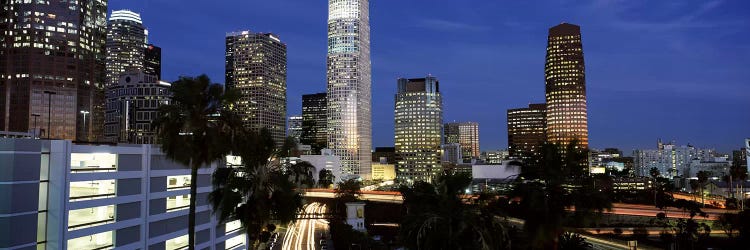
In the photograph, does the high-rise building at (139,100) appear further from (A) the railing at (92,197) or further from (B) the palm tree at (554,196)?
(B) the palm tree at (554,196)

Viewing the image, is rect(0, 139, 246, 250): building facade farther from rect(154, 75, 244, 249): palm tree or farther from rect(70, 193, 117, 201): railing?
rect(154, 75, 244, 249): palm tree

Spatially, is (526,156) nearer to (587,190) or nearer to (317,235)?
(587,190)

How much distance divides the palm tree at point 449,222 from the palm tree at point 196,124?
11.7m

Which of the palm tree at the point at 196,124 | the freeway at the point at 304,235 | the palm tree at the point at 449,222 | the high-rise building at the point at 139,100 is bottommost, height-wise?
the freeway at the point at 304,235

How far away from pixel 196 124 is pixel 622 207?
82.8 m

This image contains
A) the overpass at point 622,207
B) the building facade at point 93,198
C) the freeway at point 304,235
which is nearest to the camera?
the building facade at point 93,198

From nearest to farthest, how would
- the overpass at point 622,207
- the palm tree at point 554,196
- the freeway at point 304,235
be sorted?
the palm tree at point 554,196, the freeway at point 304,235, the overpass at point 622,207

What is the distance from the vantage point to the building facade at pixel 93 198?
32.8 meters

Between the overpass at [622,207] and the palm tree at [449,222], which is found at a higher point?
the palm tree at [449,222]

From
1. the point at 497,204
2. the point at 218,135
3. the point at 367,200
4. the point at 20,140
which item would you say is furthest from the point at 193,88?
the point at 367,200

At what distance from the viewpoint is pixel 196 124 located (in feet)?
105

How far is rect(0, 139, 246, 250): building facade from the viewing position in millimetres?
32812

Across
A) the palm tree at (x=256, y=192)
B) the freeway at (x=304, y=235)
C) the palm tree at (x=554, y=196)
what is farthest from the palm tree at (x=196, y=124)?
the freeway at (x=304, y=235)

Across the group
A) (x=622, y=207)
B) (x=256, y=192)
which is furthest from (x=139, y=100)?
(x=256, y=192)
